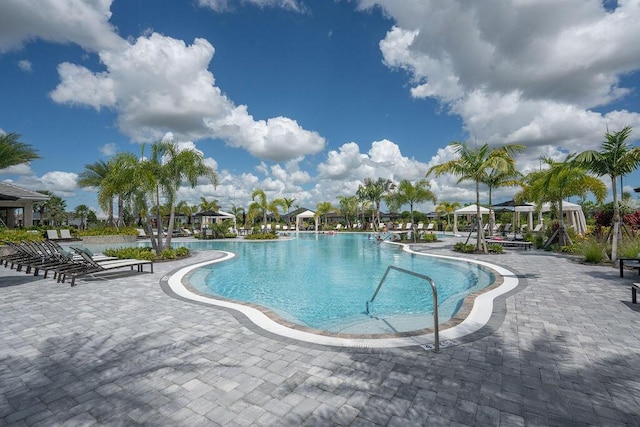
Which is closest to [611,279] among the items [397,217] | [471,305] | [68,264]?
[471,305]

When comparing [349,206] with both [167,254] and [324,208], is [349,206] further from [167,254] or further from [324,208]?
[167,254]

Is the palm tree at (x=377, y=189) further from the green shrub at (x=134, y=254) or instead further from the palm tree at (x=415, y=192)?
the green shrub at (x=134, y=254)

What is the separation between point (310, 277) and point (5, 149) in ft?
50.5

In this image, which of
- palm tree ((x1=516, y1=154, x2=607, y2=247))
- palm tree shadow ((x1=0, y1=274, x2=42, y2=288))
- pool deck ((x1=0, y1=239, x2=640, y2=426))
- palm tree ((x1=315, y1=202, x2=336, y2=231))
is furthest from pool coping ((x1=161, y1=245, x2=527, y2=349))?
palm tree ((x1=315, y1=202, x2=336, y2=231))

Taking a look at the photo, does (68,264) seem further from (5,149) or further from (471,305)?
(471,305)

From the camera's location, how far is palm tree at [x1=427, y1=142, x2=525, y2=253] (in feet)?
46.5

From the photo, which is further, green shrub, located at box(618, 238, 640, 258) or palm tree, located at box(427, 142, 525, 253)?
palm tree, located at box(427, 142, 525, 253)

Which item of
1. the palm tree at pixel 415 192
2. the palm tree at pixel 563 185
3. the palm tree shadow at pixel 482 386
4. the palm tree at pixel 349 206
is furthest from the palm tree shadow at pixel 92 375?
the palm tree at pixel 349 206

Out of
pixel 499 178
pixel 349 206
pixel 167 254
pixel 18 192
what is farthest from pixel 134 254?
pixel 349 206

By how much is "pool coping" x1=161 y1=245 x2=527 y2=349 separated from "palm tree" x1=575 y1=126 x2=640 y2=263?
5892mm

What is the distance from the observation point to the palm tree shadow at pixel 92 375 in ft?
9.25

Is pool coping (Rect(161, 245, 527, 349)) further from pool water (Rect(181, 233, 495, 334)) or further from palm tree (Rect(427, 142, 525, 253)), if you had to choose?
palm tree (Rect(427, 142, 525, 253))

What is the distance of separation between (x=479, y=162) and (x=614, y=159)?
4.91 m

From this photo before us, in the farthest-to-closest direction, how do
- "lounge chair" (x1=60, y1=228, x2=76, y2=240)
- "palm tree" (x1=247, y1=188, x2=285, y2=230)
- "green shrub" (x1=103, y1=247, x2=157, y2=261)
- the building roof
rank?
"palm tree" (x1=247, y1=188, x2=285, y2=230)
"lounge chair" (x1=60, y1=228, x2=76, y2=240)
the building roof
"green shrub" (x1=103, y1=247, x2=157, y2=261)
